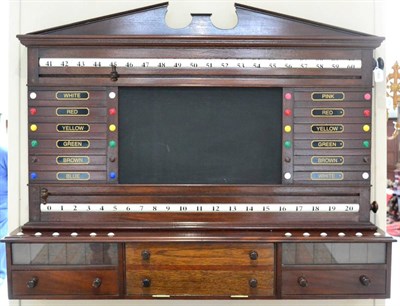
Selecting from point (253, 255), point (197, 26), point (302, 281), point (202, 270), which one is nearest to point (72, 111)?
point (197, 26)

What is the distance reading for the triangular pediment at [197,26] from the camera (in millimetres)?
2094

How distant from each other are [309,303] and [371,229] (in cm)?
58

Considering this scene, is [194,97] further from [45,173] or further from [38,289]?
[38,289]

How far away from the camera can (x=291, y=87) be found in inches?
82.4

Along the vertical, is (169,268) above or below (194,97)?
below

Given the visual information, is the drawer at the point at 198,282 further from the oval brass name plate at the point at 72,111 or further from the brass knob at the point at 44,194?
the oval brass name plate at the point at 72,111

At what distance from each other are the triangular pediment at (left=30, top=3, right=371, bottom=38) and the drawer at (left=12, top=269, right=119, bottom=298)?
127cm

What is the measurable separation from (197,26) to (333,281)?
1.53 metres

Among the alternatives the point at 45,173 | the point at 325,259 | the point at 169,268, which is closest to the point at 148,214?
the point at 169,268

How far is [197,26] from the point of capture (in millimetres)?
2102

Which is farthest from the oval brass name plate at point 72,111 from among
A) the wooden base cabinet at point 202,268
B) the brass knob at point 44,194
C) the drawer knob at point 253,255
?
the drawer knob at point 253,255

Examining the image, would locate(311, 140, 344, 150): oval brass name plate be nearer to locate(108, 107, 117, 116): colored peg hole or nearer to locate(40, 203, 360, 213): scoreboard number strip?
locate(40, 203, 360, 213): scoreboard number strip

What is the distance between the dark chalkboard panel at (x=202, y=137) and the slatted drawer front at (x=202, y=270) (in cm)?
38

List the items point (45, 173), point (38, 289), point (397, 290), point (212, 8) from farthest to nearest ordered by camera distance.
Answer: point (397, 290) → point (212, 8) → point (45, 173) → point (38, 289)
